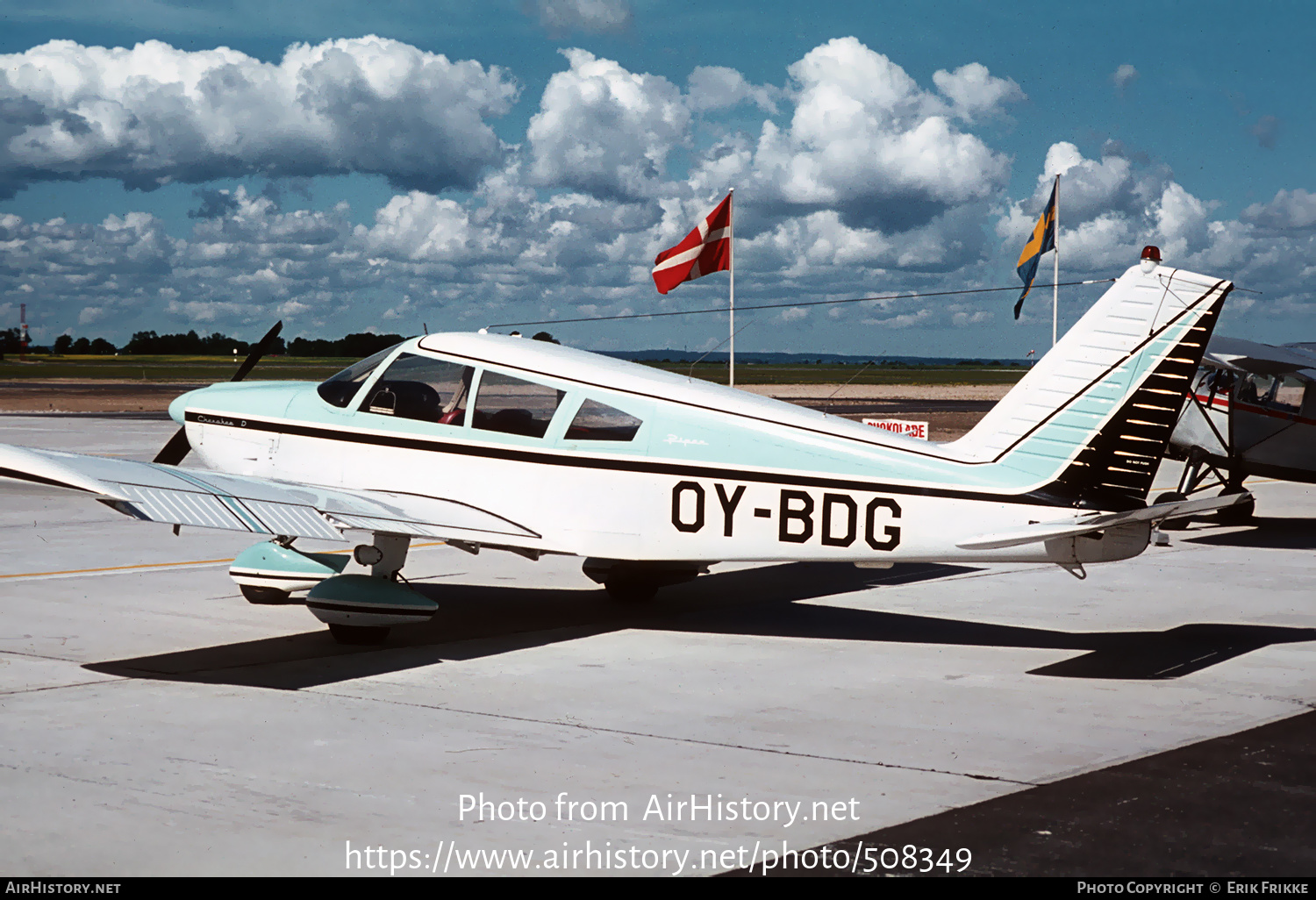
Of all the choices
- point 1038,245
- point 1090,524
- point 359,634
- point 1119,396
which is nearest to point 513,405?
point 359,634

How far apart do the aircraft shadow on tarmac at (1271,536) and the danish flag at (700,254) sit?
958 centimetres

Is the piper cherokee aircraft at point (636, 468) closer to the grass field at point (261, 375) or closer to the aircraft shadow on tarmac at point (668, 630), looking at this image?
the aircraft shadow on tarmac at point (668, 630)

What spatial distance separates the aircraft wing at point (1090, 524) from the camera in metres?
7.86

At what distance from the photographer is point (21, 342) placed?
187 m

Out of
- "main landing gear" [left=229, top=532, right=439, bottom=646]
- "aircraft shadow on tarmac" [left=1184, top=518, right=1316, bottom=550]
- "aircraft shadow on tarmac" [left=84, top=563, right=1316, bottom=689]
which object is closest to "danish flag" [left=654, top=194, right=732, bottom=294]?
"aircraft shadow on tarmac" [left=1184, top=518, right=1316, bottom=550]

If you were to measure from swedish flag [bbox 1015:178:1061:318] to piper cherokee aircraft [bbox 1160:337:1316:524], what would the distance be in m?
7.34

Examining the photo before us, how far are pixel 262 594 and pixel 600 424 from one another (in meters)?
3.28

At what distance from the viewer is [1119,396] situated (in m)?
8.86

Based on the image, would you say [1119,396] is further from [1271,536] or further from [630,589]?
[1271,536]

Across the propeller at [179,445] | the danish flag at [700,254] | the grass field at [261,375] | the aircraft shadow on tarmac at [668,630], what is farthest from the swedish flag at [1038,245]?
the grass field at [261,375]

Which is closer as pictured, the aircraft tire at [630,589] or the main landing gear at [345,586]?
the main landing gear at [345,586]
